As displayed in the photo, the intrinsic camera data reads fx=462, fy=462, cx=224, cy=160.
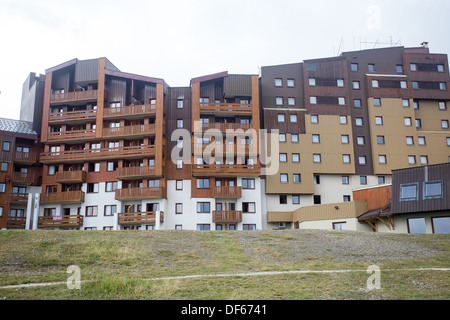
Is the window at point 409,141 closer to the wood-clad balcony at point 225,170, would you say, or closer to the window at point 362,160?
the window at point 362,160

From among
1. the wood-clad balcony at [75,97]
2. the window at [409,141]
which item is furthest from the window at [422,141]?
the wood-clad balcony at [75,97]

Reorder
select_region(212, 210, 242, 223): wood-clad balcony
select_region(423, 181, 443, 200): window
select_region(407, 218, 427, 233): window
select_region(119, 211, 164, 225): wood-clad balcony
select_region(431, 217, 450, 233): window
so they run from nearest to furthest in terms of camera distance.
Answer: select_region(431, 217, 450, 233): window, select_region(423, 181, 443, 200): window, select_region(407, 218, 427, 233): window, select_region(119, 211, 164, 225): wood-clad balcony, select_region(212, 210, 242, 223): wood-clad balcony

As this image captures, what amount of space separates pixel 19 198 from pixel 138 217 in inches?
609

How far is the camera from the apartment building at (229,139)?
55625 millimetres

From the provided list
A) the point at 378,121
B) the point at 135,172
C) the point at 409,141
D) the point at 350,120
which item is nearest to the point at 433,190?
the point at 350,120

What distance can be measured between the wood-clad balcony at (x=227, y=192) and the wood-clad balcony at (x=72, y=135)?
675 inches

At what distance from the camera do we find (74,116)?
193ft

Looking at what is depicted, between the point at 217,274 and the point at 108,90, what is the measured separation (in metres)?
42.5

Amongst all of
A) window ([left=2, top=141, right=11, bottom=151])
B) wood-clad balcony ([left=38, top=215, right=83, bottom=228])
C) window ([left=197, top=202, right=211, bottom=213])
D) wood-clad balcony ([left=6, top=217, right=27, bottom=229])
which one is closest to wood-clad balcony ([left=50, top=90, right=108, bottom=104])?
window ([left=2, top=141, right=11, bottom=151])

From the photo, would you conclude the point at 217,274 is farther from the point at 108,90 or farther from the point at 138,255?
the point at 108,90

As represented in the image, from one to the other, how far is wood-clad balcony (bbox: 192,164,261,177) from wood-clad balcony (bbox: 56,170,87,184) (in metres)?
13.8

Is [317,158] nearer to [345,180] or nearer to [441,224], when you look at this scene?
[345,180]

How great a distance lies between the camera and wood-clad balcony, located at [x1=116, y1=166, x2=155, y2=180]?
2173 inches

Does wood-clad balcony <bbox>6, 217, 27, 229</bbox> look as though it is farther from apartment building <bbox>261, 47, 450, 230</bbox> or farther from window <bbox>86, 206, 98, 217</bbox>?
apartment building <bbox>261, 47, 450, 230</bbox>
